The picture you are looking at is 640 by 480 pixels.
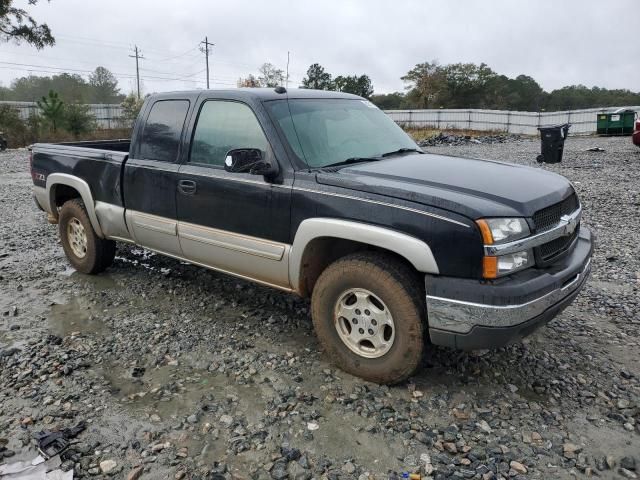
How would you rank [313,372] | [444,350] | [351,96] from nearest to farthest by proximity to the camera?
1. [313,372]
2. [444,350]
3. [351,96]

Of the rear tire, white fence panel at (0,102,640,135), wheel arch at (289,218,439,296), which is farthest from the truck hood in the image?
white fence panel at (0,102,640,135)

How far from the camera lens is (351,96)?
479cm

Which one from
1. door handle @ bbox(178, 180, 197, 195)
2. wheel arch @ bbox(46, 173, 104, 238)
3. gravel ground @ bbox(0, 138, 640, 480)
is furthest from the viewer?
wheel arch @ bbox(46, 173, 104, 238)

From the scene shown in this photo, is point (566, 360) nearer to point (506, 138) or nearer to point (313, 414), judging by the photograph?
point (313, 414)

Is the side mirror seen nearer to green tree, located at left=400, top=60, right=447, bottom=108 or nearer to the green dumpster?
the green dumpster

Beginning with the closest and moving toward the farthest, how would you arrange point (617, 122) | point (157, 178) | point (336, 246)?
point (336, 246) → point (157, 178) → point (617, 122)

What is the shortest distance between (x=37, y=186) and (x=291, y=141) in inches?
152

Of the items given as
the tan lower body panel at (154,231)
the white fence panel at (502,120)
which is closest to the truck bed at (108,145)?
the tan lower body panel at (154,231)

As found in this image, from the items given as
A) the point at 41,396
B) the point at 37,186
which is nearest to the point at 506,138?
the point at 37,186

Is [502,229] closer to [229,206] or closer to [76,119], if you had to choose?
[229,206]

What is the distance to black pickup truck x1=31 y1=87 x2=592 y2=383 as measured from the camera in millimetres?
2975

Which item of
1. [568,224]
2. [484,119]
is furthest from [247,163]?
[484,119]

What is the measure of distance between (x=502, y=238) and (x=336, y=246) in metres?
1.22

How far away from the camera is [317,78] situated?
225ft
